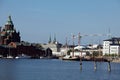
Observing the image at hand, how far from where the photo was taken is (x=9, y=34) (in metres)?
130

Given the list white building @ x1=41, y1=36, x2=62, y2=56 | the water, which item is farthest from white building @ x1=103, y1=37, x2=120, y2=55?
the water

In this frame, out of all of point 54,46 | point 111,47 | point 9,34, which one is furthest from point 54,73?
point 54,46

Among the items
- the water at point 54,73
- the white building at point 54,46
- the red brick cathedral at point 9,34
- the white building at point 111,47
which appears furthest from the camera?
the white building at point 54,46

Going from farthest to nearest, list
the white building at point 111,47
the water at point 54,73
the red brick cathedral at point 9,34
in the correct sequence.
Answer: the white building at point 111,47, the red brick cathedral at point 9,34, the water at point 54,73

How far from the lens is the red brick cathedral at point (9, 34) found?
130 metres

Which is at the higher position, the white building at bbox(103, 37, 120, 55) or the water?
the white building at bbox(103, 37, 120, 55)

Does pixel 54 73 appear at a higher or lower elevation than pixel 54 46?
lower

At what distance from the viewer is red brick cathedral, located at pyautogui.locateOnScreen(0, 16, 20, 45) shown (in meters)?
130

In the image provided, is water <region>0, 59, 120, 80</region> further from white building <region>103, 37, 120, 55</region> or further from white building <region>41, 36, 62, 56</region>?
white building <region>41, 36, 62, 56</region>

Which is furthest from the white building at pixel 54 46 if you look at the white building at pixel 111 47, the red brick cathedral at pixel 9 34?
the red brick cathedral at pixel 9 34

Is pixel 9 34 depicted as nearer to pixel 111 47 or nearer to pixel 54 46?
pixel 111 47

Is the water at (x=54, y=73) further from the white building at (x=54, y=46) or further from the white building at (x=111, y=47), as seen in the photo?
the white building at (x=54, y=46)

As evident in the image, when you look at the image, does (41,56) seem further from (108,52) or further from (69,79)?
(69,79)

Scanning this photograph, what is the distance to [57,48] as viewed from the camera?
18138cm
